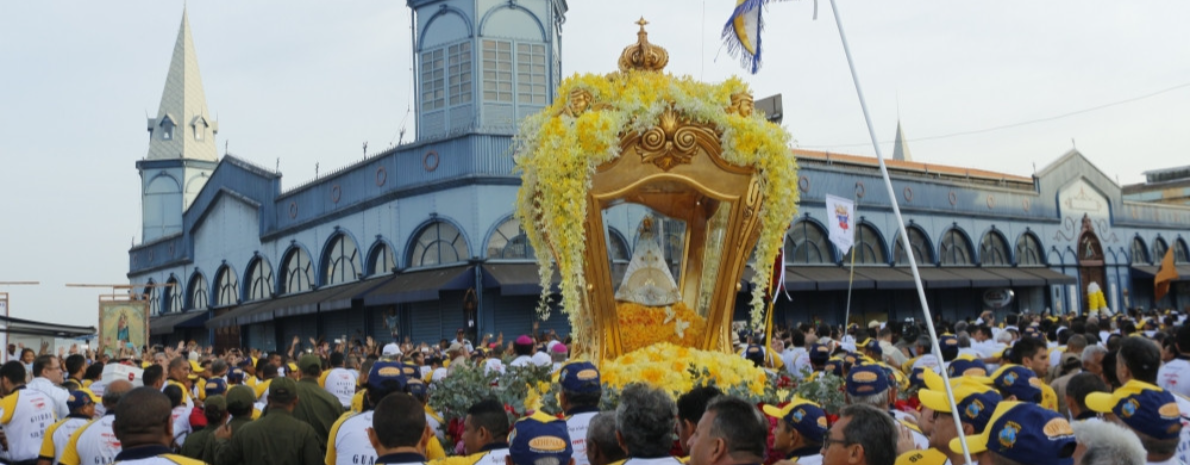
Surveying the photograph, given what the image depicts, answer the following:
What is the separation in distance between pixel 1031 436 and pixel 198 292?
4257 cm

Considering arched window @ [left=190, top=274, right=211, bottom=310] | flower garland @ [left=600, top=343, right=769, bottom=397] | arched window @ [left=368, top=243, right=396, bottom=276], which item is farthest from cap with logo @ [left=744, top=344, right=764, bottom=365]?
arched window @ [left=190, top=274, right=211, bottom=310]

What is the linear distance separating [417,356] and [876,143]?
988 cm

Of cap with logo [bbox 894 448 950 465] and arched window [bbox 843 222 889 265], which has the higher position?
arched window [bbox 843 222 889 265]

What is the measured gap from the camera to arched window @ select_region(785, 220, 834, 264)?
32250mm

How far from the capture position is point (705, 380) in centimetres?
792

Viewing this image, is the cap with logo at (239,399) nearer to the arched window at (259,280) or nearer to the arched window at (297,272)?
the arched window at (297,272)

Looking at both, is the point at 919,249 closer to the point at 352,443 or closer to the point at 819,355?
the point at 819,355

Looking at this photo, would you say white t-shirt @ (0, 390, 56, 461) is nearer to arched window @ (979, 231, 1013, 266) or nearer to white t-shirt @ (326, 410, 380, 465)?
white t-shirt @ (326, 410, 380, 465)

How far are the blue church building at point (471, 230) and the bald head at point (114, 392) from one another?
53.4 feet

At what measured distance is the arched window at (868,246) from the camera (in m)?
34.4

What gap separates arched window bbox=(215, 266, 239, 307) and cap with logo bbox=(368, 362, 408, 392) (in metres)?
33.4

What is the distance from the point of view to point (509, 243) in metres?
25.2

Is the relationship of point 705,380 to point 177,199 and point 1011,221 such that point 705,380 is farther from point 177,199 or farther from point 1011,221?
point 177,199

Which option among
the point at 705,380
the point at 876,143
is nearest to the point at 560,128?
A: the point at 705,380
